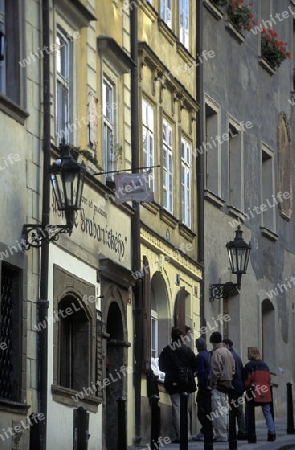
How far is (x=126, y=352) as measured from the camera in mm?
24250

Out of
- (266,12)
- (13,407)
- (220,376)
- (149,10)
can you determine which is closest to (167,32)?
(149,10)

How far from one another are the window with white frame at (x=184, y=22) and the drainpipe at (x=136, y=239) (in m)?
3.92

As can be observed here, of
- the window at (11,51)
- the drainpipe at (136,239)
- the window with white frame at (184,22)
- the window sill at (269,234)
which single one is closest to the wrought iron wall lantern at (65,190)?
the window at (11,51)

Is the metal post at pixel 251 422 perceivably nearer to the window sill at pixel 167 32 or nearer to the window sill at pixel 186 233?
the window sill at pixel 186 233

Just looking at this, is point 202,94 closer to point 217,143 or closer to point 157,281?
point 217,143

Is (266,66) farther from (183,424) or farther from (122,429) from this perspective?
(122,429)

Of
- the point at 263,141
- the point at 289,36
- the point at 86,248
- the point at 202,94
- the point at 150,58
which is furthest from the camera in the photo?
the point at 289,36

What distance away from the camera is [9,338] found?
18.8 meters

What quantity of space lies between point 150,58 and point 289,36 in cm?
1293

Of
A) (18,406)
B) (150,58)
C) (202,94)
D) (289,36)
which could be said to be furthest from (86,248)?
(289,36)

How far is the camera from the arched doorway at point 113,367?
78.0 feet

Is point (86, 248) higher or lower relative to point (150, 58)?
lower

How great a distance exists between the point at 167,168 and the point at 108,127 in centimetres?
410

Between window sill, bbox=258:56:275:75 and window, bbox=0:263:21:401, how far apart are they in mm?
17639
